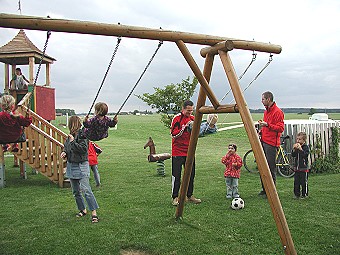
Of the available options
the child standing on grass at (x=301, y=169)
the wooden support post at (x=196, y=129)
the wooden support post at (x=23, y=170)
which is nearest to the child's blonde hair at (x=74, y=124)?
the wooden support post at (x=196, y=129)

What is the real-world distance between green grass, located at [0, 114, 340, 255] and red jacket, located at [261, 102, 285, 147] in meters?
1.17

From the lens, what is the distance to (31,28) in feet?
11.4

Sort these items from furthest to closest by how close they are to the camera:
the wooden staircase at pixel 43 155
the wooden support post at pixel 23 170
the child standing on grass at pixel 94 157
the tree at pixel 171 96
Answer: the tree at pixel 171 96 < the wooden support post at pixel 23 170 < the wooden staircase at pixel 43 155 < the child standing on grass at pixel 94 157

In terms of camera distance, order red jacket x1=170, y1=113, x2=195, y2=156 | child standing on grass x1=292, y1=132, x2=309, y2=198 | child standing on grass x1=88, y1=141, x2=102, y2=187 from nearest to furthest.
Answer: red jacket x1=170, y1=113, x2=195, y2=156 → child standing on grass x1=292, y1=132, x2=309, y2=198 → child standing on grass x1=88, y1=141, x2=102, y2=187

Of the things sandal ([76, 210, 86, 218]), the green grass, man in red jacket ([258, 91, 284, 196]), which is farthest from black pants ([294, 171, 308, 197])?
sandal ([76, 210, 86, 218])

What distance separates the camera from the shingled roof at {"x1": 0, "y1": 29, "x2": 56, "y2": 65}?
35.4ft

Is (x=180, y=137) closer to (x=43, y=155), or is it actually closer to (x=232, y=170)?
(x=232, y=170)

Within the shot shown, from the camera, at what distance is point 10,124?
4520 mm

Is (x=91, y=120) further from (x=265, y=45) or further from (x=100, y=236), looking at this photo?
(x=265, y=45)

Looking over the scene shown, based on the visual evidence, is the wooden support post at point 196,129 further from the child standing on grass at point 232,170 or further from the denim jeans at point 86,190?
the child standing on grass at point 232,170

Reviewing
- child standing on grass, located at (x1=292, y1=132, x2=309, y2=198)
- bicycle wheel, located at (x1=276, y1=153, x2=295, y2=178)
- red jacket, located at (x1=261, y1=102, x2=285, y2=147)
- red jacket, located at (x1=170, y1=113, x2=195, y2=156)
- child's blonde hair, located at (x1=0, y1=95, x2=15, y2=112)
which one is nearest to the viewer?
child's blonde hair, located at (x1=0, y1=95, x2=15, y2=112)

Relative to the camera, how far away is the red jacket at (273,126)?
6590 mm

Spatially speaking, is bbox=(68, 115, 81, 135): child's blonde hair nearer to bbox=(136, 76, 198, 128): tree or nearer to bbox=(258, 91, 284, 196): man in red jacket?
bbox=(258, 91, 284, 196): man in red jacket

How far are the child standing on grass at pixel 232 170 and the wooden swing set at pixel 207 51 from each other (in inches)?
72.7
